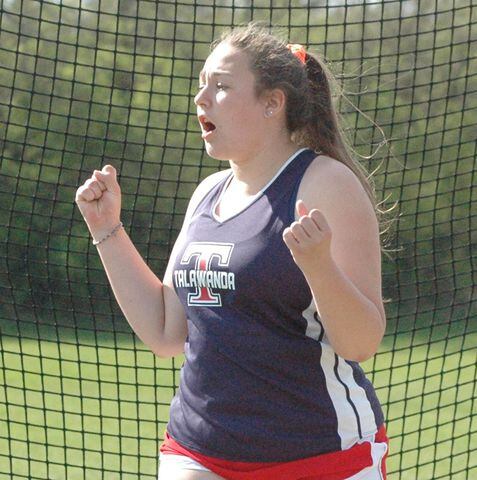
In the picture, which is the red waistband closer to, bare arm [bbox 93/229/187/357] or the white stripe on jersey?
the white stripe on jersey

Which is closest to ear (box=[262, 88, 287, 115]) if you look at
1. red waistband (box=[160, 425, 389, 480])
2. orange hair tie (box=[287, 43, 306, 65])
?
orange hair tie (box=[287, 43, 306, 65])

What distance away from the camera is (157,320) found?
2664 millimetres

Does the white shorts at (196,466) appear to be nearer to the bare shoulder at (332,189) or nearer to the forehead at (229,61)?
the bare shoulder at (332,189)

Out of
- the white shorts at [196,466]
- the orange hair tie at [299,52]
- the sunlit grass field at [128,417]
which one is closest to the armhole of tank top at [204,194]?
the orange hair tie at [299,52]

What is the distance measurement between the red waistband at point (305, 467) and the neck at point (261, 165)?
0.54 m

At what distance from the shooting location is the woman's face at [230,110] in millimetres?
2459

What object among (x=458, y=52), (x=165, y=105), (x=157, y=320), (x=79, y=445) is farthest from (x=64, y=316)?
(x=157, y=320)

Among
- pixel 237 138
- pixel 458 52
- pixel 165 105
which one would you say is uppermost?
pixel 237 138

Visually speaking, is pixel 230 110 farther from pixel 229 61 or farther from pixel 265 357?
pixel 265 357

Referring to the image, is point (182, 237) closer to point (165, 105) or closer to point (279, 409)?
point (279, 409)

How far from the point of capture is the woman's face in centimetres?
246

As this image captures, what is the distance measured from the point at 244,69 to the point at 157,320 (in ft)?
1.88

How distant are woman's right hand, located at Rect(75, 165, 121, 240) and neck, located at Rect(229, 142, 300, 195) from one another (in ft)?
1.01

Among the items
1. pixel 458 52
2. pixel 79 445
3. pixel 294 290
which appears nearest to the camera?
pixel 294 290
